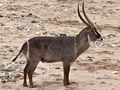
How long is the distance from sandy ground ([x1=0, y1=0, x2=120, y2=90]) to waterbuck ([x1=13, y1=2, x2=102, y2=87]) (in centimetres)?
59

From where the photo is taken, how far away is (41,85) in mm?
8336

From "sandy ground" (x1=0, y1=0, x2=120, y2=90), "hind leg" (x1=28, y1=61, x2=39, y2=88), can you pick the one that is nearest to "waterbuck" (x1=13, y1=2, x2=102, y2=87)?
"hind leg" (x1=28, y1=61, x2=39, y2=88)

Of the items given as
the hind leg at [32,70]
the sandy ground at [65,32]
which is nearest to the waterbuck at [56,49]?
the hind leg at [32,70]

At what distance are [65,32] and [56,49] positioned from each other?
5.33 m

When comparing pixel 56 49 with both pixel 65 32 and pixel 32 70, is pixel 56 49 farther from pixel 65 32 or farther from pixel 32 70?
pixel 65 32

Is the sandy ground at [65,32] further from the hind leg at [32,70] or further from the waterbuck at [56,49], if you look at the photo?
the waterbuck at [56,49]

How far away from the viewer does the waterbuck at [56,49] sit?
8094mm

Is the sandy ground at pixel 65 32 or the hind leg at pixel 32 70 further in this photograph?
the sandy ground at pixel 65 32

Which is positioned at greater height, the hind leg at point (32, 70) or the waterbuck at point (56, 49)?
the waterbuck at point (56, 49)

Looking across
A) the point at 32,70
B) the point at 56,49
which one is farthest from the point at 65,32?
the point at 32,70

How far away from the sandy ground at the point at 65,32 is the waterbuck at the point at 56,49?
0.59 metres

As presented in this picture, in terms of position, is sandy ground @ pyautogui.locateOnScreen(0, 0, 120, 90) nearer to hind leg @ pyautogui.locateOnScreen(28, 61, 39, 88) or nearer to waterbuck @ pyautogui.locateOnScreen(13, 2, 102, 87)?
hind leg @ pyautogui.locateOnScreen(28, 61, 39, 88)

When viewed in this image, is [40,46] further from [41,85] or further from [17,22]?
[17,22]

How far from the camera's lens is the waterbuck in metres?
8.09
